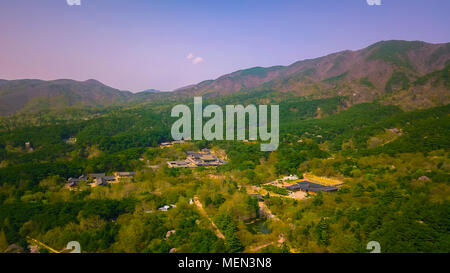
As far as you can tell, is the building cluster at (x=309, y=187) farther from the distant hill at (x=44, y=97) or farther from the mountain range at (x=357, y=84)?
the distant hill at (x=44, y=97)

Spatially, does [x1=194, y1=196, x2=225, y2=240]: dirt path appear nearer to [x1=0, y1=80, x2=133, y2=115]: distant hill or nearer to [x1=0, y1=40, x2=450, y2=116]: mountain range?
[x1=0, y1=40, x2=450, y2=116]: mountain range

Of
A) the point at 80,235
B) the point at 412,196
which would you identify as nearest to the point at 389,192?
the point at 412,196

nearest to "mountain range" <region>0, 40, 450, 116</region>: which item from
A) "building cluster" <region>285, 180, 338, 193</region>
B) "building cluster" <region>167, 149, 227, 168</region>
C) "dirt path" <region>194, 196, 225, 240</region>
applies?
"building cluster" <region>285, 180, 338, 193</region>

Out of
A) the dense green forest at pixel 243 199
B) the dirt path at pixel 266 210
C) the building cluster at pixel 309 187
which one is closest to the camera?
the dense green forest at pixel 243 199

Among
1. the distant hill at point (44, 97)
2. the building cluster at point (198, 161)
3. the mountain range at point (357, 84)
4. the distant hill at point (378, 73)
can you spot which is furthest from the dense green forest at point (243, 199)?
the distant hill at point (44, 97)

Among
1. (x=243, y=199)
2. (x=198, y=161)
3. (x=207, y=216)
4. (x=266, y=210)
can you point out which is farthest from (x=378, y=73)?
(x=207, y=216)

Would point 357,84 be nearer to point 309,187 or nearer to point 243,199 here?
point 309,187

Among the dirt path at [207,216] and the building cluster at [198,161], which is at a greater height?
the building cluster at [198,161]
